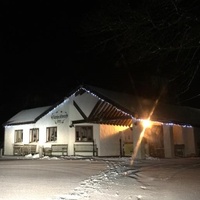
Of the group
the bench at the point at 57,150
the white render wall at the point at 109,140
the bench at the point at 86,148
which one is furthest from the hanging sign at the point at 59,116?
the white render wall at the point at 109,140

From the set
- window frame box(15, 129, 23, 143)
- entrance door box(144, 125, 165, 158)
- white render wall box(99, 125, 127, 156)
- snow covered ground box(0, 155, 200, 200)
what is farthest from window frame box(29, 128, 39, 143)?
snow covered ground box(0, 155, 200, 200)

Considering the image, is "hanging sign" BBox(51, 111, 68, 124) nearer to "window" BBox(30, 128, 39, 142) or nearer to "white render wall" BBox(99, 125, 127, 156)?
"window" BBox(30, 128, 39, 142)

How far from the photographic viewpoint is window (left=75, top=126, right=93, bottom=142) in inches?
1011

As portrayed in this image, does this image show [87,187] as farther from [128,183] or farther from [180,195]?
[180,195]

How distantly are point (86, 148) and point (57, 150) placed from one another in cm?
282

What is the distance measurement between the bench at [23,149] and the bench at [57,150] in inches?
72.5

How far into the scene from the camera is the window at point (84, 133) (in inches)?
1011

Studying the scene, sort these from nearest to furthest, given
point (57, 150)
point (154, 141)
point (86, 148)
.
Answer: point (154, 141)
point (86, 148)
point (57, 150)

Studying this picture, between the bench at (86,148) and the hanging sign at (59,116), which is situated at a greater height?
the hanging sign at (59,116)

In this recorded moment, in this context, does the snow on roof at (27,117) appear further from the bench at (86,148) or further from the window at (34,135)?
the bench at (86,148)

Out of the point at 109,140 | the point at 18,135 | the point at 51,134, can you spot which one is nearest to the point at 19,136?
the point at 18,135

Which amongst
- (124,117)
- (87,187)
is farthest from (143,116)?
(87,187)

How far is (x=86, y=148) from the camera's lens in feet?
83.6

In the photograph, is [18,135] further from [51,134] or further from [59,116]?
[59,116]
